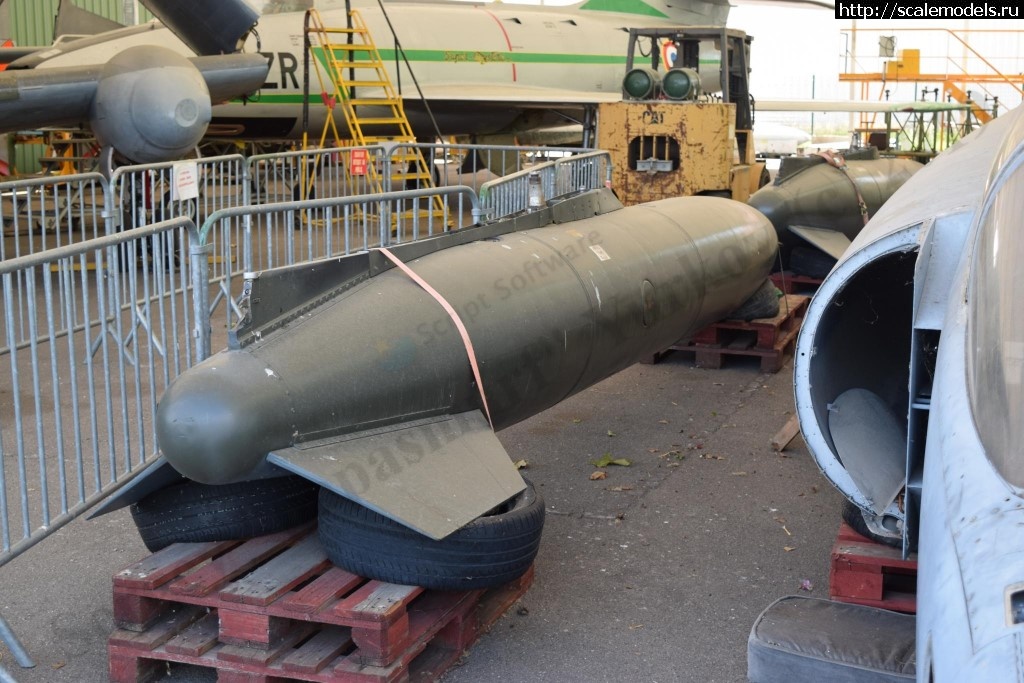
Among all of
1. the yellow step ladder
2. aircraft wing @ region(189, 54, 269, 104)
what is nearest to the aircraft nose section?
aircraft wing @ region(189, 54, 269, 104)

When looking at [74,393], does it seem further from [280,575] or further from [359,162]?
[359,162]

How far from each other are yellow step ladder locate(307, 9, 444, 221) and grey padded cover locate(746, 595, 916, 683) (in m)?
9.10

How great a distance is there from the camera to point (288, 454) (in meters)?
3.29

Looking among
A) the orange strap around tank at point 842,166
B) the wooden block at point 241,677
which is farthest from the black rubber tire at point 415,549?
the orange strap around tank at point 842,166

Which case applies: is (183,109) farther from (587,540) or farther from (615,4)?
(615,4)

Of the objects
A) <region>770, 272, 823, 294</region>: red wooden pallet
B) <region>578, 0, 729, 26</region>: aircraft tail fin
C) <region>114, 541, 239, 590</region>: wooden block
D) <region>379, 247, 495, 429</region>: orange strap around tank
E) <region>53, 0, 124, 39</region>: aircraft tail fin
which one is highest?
<region>578, 0, 729, 26</region>: aircraft tail fin

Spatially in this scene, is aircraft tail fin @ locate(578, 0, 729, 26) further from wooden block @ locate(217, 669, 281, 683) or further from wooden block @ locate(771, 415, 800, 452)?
wooden block @ locate(217, 669, 281, 683)

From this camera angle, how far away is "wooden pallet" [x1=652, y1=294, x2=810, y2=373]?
7410 millimetres

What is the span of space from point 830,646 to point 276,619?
169cm

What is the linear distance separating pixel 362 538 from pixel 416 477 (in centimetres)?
27

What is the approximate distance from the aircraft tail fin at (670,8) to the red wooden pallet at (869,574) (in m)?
17.1

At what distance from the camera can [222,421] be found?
10.5ft

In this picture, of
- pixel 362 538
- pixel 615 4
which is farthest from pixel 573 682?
pixel 615 4

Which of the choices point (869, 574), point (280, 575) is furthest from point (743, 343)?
point (280, 575)
